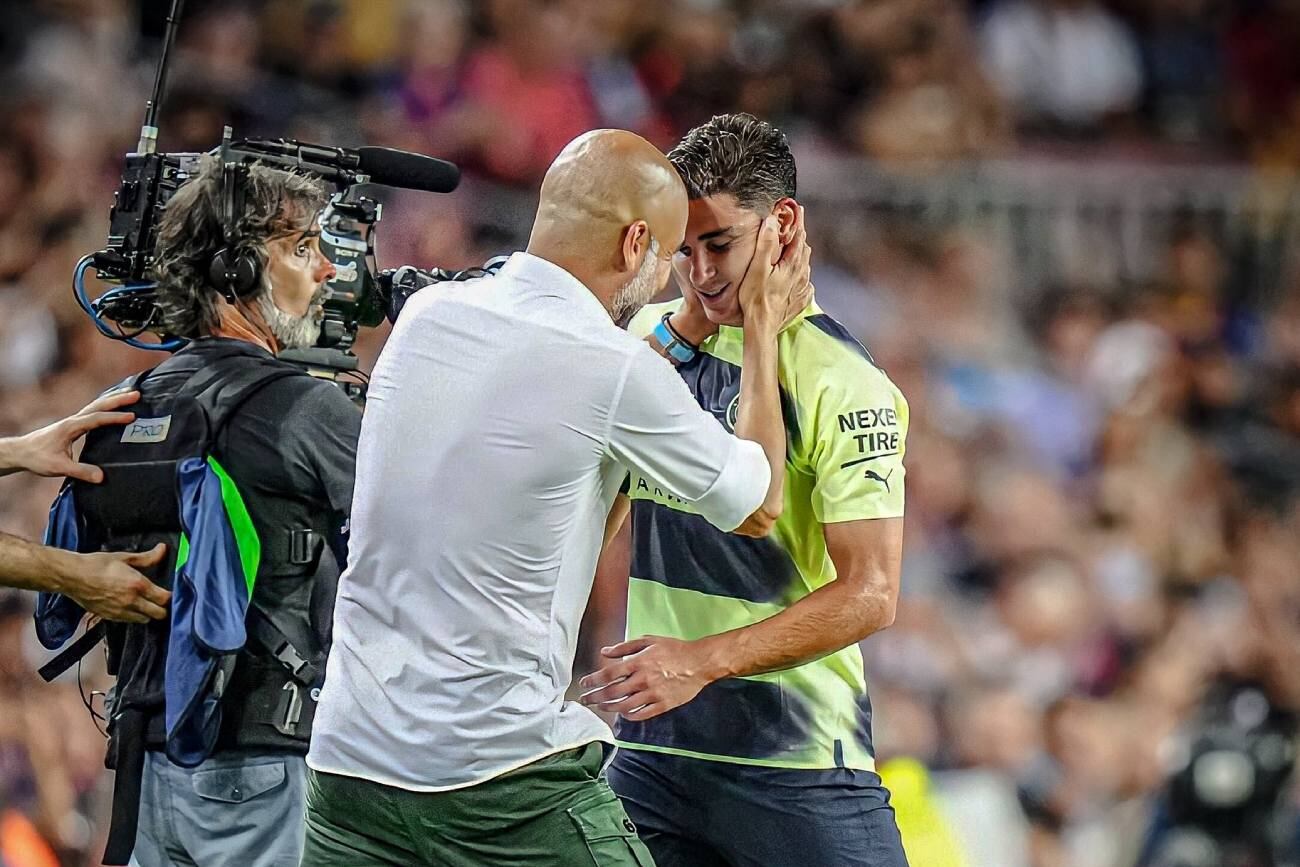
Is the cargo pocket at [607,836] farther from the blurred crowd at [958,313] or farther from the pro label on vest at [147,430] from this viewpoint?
the blurred crowd at [958,313]

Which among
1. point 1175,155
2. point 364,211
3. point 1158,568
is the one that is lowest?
point 1158,568

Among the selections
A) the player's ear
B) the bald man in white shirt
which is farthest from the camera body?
the player's ear

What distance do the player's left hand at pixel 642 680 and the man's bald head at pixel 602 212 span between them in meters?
0.58

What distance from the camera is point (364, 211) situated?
342 centimetres

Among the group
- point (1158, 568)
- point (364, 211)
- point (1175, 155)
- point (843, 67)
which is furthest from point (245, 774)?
point (1175, 155)

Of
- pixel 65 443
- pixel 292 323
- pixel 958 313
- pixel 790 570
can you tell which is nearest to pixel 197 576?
pixel 65 443

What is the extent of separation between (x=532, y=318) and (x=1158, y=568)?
5.49 m

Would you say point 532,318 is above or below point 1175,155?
below

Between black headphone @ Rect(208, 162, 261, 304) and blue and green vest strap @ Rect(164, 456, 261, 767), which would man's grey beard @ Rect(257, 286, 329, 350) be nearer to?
black headphone @ Rect(208, 162, 261, 304)

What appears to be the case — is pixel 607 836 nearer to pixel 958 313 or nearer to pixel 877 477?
pixel 877 477

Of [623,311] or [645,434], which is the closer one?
[645,434]

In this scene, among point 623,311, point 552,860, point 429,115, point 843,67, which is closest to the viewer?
point 552,860

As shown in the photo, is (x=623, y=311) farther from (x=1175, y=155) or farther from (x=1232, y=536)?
(x=1175, y=155)

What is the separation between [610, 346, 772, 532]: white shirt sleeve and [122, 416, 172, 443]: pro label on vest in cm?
99
